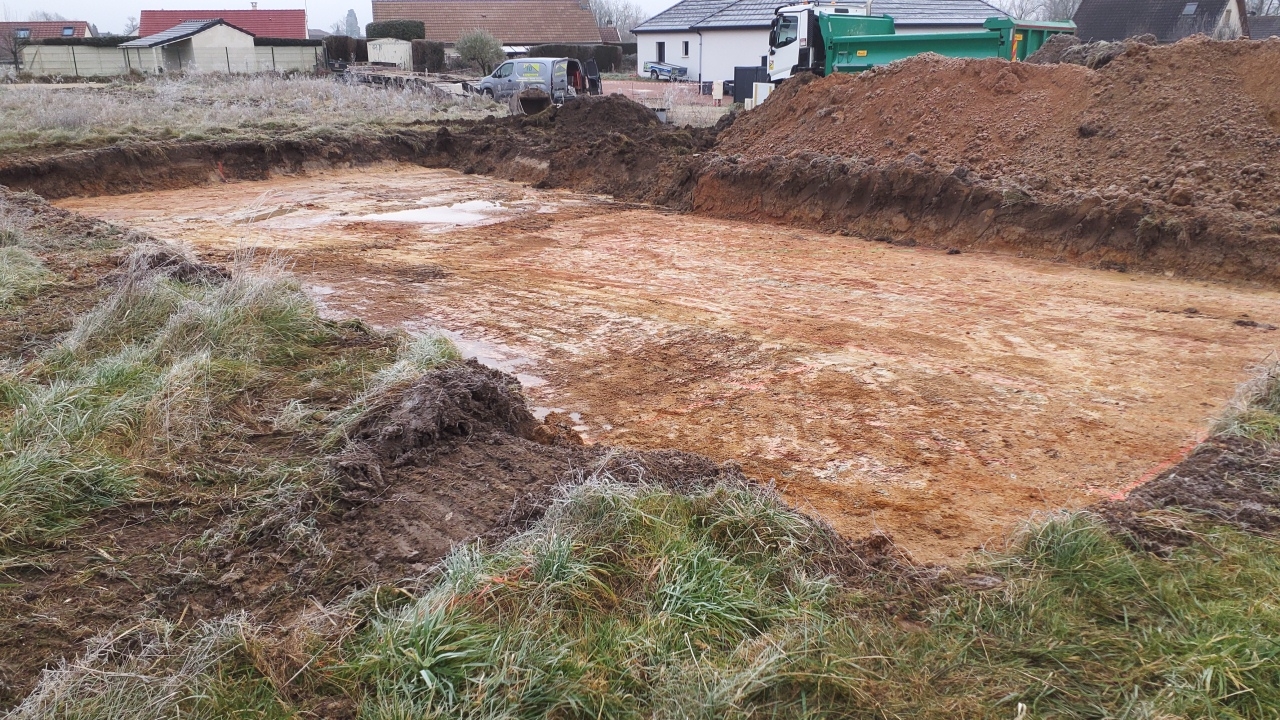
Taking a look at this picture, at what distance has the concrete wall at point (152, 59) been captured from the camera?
Answer: 35312mm

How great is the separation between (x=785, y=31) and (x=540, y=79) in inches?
397

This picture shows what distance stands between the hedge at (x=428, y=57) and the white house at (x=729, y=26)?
1021cm

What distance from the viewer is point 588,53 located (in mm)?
46031

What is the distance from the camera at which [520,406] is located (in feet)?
16.8

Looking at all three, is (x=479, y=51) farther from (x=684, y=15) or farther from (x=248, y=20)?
(x=248, y=20)

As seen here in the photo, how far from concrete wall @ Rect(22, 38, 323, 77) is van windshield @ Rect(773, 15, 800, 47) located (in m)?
24.0

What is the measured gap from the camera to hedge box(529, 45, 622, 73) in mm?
45312

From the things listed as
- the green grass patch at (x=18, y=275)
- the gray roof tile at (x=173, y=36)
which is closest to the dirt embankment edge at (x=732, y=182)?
the green grass patch at (x=18, y=275)

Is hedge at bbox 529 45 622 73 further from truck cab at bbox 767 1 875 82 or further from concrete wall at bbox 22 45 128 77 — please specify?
truck cab at bbox 767 1 875 82

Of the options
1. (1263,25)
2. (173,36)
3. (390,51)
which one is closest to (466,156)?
(173,36)

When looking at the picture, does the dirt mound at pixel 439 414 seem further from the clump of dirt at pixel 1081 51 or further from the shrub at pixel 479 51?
the shrub at pixel 479 51

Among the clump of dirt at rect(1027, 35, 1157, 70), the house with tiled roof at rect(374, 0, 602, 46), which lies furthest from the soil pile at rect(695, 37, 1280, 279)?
the house with tiled roof at rect(374, 0, 602, 46)

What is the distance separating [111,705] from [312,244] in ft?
30.5

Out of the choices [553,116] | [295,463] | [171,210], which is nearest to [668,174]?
[553,116]
